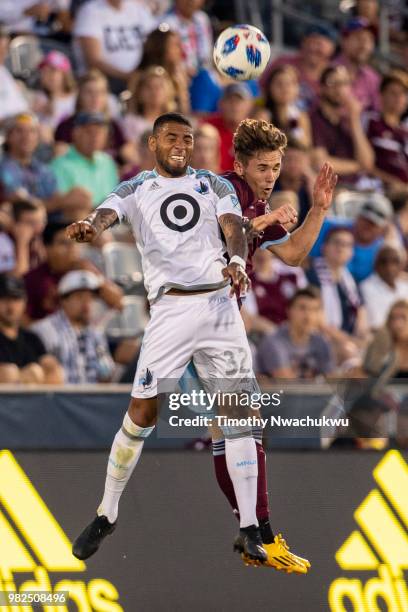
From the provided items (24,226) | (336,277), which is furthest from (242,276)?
(336,277)

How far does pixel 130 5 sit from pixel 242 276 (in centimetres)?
853

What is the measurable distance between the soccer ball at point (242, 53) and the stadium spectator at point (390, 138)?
7846mm

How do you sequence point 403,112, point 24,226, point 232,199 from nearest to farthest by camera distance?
point 232,199 < point 24,226 < point 403,112

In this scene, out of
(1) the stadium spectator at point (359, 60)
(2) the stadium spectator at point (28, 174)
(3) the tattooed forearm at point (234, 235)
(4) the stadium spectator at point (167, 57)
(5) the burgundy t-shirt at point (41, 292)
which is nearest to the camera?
(3) the tattooed forearm at point (234, 235)

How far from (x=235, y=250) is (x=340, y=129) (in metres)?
8.57

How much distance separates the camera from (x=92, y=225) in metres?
7.01

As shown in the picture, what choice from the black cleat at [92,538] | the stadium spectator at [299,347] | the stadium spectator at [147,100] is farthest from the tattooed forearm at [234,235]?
the stadium spectator at [147,100]

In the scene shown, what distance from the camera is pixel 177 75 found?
1396 cm

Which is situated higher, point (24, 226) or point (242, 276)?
point (24, 226)

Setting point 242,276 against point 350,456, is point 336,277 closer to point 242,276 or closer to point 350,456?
point 350,456

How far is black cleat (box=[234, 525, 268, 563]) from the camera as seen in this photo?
7145mm

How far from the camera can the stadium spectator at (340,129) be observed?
15.1m

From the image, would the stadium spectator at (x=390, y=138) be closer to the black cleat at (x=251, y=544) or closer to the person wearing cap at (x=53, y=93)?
the person wearing cap at (x=53, y=93)

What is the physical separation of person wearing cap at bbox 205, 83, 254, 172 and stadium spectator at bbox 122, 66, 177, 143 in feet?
1.53
